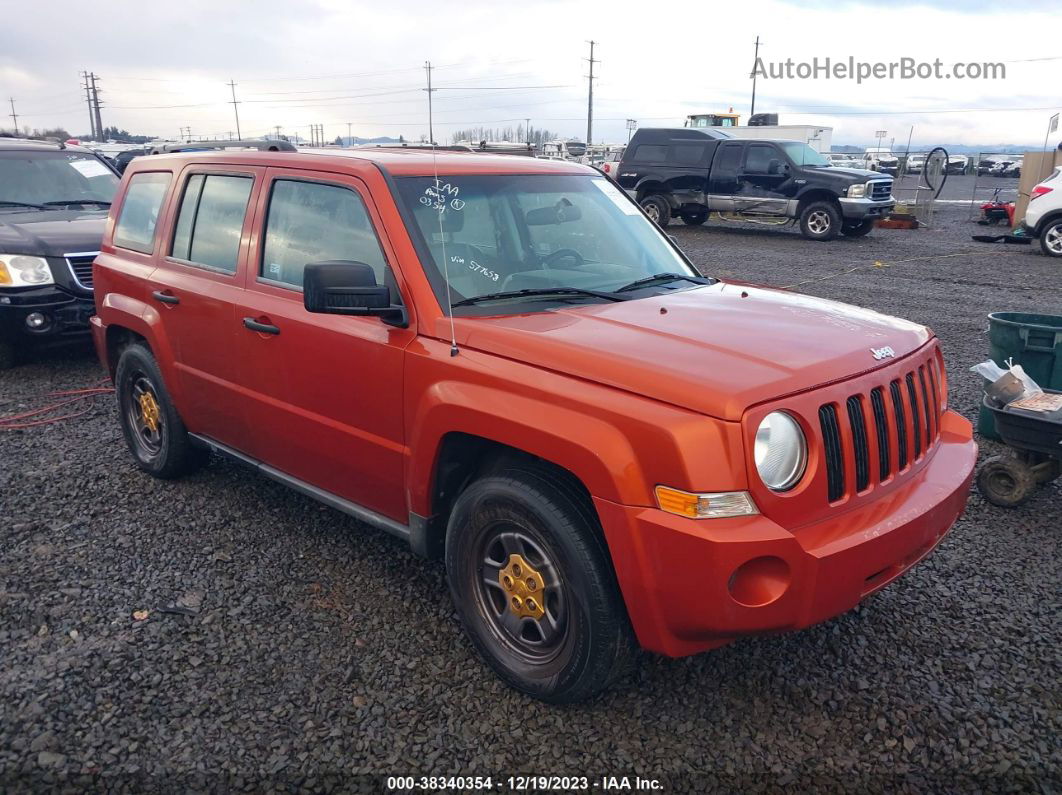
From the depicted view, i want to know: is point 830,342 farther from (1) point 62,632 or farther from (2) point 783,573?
(1) point 62,632

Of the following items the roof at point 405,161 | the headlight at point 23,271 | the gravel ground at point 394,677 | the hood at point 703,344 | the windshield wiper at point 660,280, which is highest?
the roof at point 405,161

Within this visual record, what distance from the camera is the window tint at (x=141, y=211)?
4734mm

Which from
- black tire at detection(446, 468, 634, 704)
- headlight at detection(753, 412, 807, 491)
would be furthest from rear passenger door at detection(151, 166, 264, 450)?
headlight at detection(753, 412, 807, 491)

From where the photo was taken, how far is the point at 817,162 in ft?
61.1

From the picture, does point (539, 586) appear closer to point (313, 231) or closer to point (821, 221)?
point (313, 231)

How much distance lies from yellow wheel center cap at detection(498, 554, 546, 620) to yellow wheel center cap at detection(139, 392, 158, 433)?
2.90 meters

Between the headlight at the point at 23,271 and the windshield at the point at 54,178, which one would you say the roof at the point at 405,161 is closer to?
the headlight at the point at 23,271

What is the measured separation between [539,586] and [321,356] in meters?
1.39

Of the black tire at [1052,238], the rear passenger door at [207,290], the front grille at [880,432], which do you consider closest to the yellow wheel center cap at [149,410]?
the rear passenger door at [207,290]

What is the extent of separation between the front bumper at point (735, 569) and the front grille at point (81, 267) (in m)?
6.43

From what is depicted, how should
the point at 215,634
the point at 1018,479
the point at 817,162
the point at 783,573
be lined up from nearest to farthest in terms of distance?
1. the point at 783,573
2. the point at 215,634
3. the point at 1018,479
4. the point at 817,162

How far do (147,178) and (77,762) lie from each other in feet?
11.2

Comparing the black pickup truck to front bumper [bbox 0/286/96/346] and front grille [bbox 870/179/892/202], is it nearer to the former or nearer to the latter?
front grille [bbox 870/179/892/202]

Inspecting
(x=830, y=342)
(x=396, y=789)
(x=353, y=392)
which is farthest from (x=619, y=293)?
(x=396, y=789)
